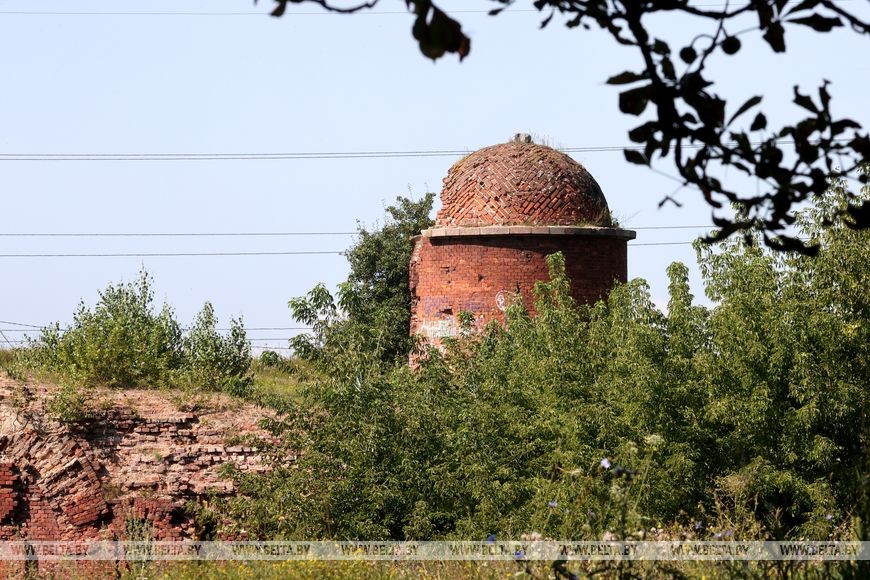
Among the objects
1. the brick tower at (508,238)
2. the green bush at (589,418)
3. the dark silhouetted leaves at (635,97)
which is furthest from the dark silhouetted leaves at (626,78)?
the brick tower at (508,238)

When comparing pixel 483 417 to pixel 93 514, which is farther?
pixel 93 514

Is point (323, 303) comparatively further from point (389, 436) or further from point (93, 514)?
point (93, 514)

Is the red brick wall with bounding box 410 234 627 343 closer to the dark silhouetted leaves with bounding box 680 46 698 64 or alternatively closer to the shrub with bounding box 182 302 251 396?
the shrub with bounding box 182 302 251 396

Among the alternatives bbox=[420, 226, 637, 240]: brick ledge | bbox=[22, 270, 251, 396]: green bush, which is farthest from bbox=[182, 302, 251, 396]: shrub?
bbox=[420, 226, 637, 240]: brick ledge

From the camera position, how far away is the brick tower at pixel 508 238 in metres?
18.7

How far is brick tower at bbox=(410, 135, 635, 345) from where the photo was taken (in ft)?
61.2

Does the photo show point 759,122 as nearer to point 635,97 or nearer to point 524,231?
point 635,97

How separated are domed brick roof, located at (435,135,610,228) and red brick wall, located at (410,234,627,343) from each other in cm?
36

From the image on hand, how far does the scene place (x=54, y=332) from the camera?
18344mm

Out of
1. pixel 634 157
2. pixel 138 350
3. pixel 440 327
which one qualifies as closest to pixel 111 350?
pixel 138 350

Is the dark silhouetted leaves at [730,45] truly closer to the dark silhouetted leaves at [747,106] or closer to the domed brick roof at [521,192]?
the dark silhouetted leaves at [747,106]

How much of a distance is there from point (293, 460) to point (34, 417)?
3.49 m

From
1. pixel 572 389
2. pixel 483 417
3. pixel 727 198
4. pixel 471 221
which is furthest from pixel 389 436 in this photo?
pixel 727 198

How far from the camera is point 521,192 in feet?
61.9
